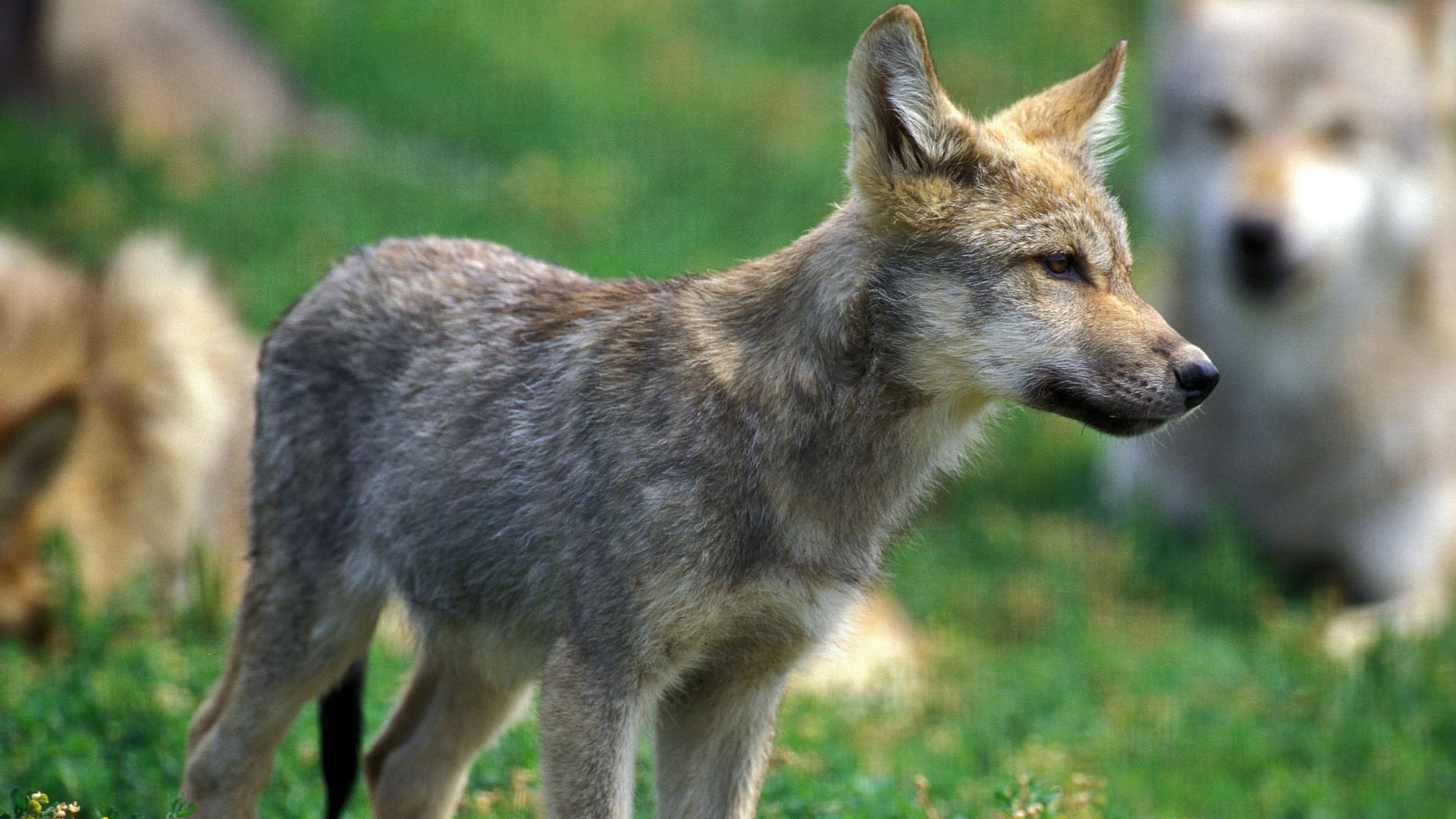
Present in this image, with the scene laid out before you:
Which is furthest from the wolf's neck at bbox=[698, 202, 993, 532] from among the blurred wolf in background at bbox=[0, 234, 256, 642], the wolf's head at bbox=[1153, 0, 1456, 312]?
the wolf's head at bbox=[1153, 0, 1456, 312]

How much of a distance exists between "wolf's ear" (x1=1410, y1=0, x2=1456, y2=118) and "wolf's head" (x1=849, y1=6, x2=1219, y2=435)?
593 cm

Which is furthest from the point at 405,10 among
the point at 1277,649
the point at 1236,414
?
the point at 1277,649

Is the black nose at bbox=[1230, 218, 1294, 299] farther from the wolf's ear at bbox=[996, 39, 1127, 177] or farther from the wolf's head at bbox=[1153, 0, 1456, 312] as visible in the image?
the wolf's ear at bbox=[996, 39, 1127, 177]

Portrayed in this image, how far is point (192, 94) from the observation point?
11.2m

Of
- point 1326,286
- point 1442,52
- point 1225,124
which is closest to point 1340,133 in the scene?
point 1225,124

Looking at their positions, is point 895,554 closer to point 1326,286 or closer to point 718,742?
point 718,742

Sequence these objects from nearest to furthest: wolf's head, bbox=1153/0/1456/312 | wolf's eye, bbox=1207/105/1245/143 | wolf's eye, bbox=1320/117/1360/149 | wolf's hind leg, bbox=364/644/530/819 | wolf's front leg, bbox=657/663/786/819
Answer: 1. wolf's front leg, bbox=657/663/786/819
2. wolf's hind leg, bbox=364/644/530/819
3. wolf's head, bbox=1153/0/1456/312
4. wolf's eye, bbox=1320/117/1360/149
5. wolf's eye, bbox=1207/105/1245/143

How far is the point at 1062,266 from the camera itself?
3.80 meters

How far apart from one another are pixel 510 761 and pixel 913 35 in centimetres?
262

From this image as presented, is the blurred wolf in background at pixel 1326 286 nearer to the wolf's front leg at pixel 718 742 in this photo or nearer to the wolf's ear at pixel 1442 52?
the wolf's ear at pixel 1442 52

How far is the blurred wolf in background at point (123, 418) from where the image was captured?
6.53m

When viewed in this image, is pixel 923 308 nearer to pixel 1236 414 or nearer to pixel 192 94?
pixel 1236 414

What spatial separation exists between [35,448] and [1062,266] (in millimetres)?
4429

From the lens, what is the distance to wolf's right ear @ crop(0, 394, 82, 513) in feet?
21.2
